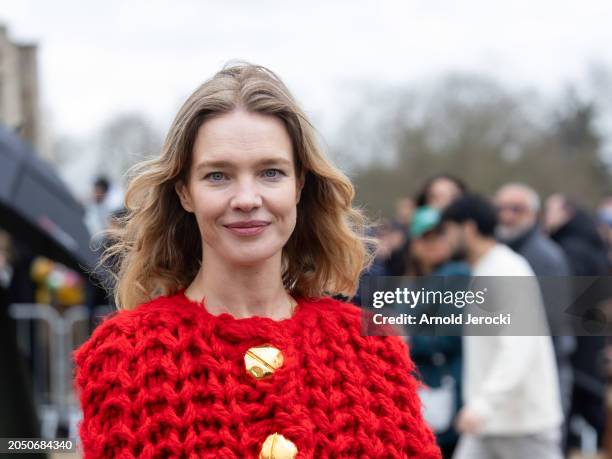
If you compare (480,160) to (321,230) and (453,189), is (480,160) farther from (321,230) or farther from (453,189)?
(321,230)

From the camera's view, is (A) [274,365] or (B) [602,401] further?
(B) [602,401]

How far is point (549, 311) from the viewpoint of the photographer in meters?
3.61

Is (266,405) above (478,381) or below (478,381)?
below

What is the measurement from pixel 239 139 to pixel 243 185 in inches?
4.4

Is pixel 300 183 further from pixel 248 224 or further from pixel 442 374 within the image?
pixel 442 374

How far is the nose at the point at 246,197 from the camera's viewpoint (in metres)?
2.41

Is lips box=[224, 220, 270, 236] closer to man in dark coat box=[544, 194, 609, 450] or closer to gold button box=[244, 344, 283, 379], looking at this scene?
gold button box=[244, 344, 283, 379]

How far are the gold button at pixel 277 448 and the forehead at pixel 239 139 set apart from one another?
642mm

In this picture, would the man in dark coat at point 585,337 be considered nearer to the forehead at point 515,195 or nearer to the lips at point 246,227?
the forehead at point 515,195

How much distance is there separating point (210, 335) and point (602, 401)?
6600mm

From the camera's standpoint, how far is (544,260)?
6.94 meters

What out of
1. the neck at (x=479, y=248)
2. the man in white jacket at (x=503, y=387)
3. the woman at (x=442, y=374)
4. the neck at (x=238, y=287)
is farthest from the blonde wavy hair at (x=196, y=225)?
the neck at (x=479, y=248)

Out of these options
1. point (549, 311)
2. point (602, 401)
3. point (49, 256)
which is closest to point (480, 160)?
point (602, 401)

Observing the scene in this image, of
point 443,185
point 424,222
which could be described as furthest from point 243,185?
point 443,185
